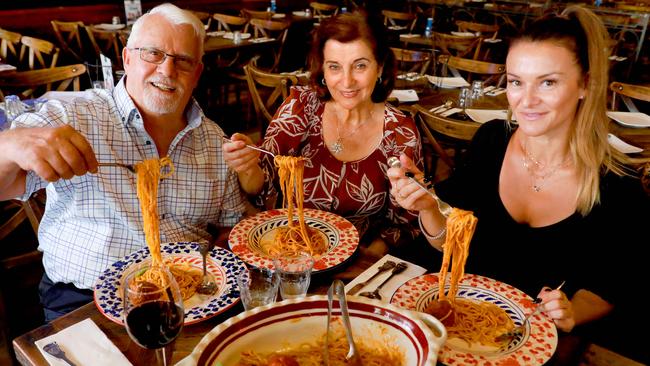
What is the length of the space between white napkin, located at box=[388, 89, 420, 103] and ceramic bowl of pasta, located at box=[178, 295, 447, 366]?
3.24 m

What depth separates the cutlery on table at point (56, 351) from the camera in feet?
4.59

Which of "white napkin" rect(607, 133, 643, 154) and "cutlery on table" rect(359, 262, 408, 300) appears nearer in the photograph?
"cutlery on table" rect(359, 262, 408, 300)

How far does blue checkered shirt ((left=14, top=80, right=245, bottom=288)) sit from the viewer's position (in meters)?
2.12

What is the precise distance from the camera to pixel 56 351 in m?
1.42

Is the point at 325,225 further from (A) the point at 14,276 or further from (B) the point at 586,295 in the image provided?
(A) the point at 14,276

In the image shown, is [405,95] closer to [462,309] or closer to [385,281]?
[385,281]

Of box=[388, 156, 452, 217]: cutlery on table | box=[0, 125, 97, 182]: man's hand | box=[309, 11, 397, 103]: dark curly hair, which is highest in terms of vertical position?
box=[309, 11, 397, 103]: dark curly hair

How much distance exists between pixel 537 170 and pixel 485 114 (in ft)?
6.67

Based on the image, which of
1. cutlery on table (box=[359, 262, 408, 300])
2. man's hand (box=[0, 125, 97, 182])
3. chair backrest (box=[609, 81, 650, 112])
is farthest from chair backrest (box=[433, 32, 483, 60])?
man's hand (box=[0, 125, 97, 182])

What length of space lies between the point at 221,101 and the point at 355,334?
7.16 metres

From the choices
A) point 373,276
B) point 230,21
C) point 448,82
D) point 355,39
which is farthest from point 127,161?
point 230,21

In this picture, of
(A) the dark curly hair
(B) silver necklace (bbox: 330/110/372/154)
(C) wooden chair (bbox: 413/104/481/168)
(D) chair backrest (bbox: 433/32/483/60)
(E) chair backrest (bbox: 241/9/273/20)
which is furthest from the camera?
(E) chair backrest (bbox: 241/9/273/20)

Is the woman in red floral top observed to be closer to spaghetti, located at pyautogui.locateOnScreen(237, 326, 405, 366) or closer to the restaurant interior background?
the restaurant interior background

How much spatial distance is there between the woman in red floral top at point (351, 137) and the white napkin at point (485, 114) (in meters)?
1.47
